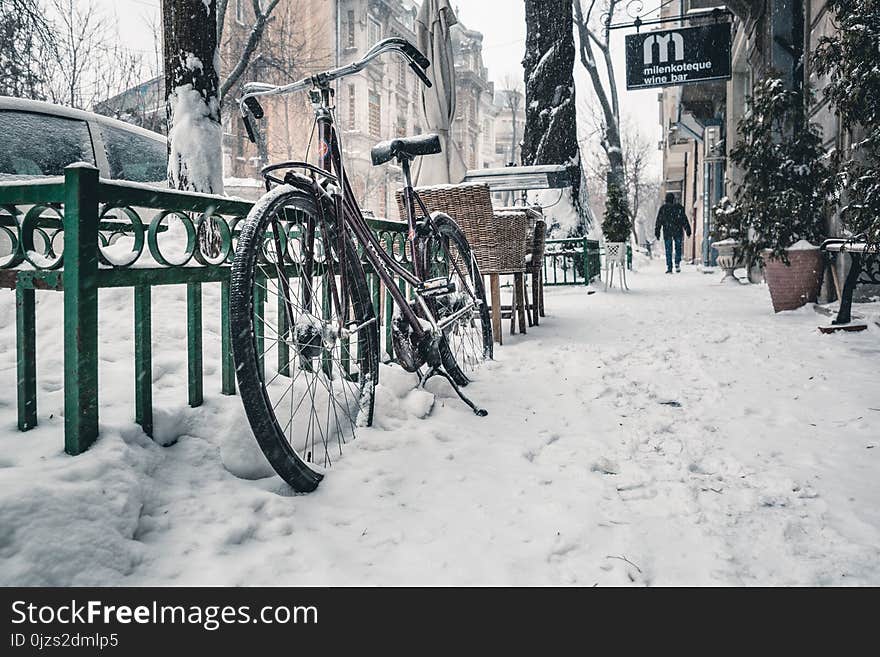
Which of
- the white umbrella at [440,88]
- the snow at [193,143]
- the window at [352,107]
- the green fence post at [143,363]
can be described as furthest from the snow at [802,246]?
the window at [352,107]

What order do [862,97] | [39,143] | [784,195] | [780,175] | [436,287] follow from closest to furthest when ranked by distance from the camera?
[436,287] < [862,97] < [39,143] < [784,195] < [780,175]

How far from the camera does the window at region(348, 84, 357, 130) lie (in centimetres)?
3444

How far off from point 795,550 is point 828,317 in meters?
4.51

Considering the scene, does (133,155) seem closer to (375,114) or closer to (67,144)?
(67,144)

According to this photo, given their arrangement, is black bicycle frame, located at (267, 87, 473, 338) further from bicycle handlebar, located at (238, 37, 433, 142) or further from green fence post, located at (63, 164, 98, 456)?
green fence post, located at (63, 164, 98, 456)

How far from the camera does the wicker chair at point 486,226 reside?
4.37m

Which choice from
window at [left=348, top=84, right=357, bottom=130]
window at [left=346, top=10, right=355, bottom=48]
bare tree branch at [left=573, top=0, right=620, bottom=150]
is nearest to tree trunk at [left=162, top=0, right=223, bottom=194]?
bare tree branch at [left=573, top=0, right=620, bottom=150]

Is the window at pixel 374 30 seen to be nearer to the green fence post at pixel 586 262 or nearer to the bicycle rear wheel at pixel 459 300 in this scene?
the green fence post at pixel 586 262

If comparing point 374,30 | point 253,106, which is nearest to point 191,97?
point 253,106

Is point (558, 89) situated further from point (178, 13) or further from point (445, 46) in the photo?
point (178, 13)

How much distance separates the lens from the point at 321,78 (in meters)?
2.36

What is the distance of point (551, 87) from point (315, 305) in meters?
8.68

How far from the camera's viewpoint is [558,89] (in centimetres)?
991
